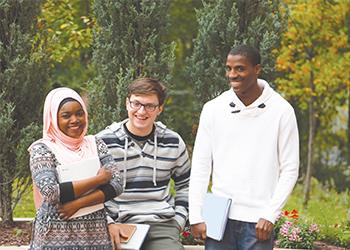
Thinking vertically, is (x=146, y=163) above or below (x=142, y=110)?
below

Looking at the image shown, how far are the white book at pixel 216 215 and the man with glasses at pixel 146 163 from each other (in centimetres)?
44

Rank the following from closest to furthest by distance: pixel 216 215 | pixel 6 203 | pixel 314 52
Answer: pixel 216 215, pixel 6 203, pixel 314 52

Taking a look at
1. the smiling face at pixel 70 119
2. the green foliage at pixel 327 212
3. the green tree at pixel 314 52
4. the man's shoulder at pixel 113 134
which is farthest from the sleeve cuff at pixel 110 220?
the green tree at pixel 314 52

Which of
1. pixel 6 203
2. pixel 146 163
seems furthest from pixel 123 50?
pixel 6 203

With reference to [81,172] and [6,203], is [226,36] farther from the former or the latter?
[6,203]

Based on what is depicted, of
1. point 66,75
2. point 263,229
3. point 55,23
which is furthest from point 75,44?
point 263,229

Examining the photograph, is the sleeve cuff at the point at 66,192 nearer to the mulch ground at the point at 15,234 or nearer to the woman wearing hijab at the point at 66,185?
the woman wearing hijab at the point at 66,185

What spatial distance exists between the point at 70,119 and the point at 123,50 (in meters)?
1.98

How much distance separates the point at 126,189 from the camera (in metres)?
4.70

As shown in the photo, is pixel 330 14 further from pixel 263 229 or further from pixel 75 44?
pixel 263 229

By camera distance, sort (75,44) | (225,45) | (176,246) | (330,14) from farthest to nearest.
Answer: (330,14), (75,44), (225,45), (176,246)

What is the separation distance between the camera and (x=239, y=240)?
13.8 ft

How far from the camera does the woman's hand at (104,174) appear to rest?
13.9 ft

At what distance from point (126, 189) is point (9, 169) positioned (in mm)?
2125
